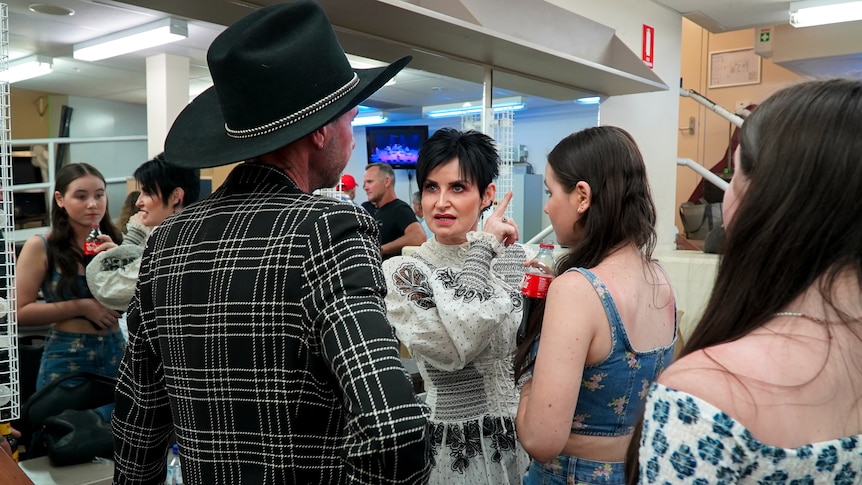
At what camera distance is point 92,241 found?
2.21 meters

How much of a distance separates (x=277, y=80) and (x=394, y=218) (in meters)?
3.25

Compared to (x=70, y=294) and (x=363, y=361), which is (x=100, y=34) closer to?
(x=70, y=294)

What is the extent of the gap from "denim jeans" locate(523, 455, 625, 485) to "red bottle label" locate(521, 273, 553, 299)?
1.09 feet

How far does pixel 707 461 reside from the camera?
2.16 ft

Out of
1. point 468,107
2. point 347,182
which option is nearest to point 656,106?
point 468,107

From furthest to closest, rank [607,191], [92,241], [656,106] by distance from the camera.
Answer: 1. [656,106]
2. [92,241]
3. [607,191]

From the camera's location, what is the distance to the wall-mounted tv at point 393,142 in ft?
10.1

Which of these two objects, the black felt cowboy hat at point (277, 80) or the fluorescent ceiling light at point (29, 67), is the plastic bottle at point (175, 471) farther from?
the black felt cowboy hat at point (277, 80)

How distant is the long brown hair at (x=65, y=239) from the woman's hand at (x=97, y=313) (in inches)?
2.0

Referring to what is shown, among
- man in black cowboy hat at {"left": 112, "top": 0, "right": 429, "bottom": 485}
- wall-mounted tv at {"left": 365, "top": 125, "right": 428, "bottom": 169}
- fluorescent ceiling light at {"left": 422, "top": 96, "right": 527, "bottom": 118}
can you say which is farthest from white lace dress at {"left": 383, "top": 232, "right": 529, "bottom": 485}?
fluorescent ceiling light at {"left": 422, "top": 96, "right": 527, "bottom": 118}

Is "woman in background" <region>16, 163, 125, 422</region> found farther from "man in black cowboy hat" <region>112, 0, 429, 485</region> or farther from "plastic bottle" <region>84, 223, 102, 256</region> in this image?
"man in black cowboy hat" <region>112, 0, 429, 485</region>

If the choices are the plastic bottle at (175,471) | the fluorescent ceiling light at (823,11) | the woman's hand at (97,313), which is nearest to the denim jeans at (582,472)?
the plastic bottle at (175,471)

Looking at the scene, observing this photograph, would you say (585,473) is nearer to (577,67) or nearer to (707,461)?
(707,461)

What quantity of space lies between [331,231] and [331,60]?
10.8 inches
